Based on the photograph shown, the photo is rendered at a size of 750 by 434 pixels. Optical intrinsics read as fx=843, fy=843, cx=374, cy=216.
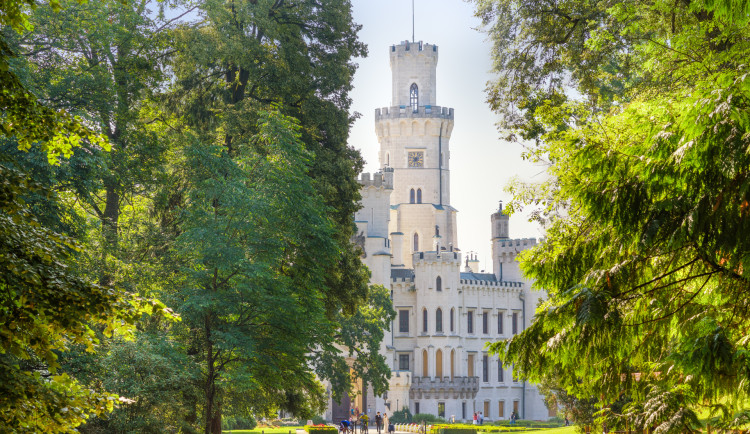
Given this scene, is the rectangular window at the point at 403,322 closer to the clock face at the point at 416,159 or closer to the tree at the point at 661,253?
the clock face at the point at 416,159

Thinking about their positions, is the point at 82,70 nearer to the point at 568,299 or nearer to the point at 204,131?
the point at 204,131

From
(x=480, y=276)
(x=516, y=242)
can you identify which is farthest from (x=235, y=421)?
(x=516, y=242)

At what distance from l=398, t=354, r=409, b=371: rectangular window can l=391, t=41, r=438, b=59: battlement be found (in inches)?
1217

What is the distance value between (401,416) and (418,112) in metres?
31.2

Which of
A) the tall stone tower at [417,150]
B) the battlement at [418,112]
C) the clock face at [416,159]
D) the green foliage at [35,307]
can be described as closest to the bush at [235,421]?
the green foliage at [35,307]

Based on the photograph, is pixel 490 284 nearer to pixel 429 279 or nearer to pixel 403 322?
pixel 429 279

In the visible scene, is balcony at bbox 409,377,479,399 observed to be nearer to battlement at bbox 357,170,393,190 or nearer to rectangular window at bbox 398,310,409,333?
rectangular window at bbox 398,310,409,333

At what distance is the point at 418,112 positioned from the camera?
8006 cm

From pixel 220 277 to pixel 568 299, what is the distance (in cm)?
1190

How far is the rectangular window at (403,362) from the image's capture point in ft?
219

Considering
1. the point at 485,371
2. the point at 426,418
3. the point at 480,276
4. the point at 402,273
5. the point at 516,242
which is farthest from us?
the point at 516,242

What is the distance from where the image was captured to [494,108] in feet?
64.3

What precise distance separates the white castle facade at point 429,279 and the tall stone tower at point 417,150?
96 millimetres

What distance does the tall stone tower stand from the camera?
77.8 m
